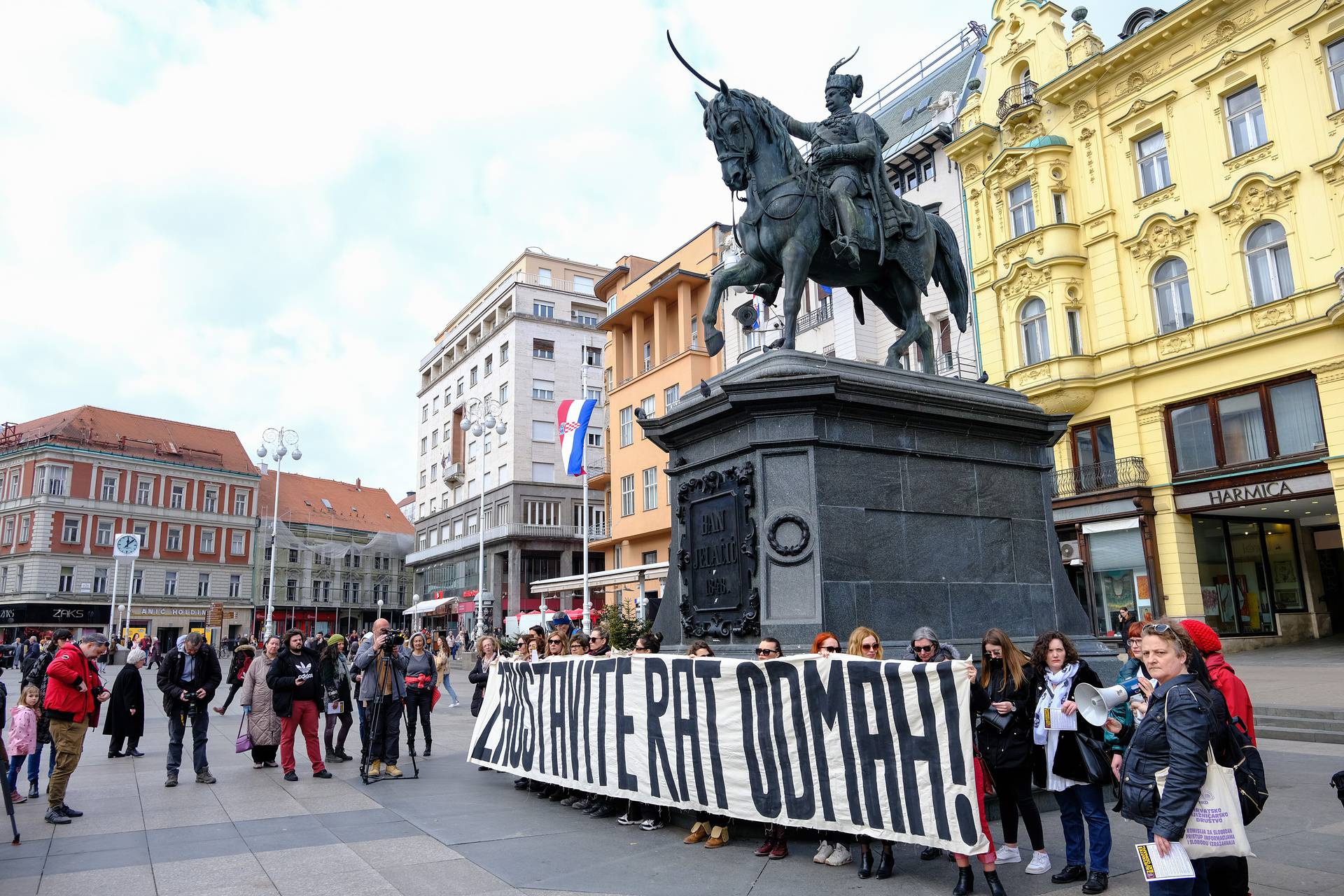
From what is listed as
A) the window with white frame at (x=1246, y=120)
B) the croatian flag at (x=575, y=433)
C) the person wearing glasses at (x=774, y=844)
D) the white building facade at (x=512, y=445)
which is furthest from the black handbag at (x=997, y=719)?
the white building facade at (x=512, y=445)

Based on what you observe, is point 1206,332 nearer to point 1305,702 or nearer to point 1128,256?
point 1128,256

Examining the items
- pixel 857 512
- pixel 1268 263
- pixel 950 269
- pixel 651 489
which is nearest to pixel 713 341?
pixel 857 512

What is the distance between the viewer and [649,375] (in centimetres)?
4656

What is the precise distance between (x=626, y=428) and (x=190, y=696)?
3648 centimetres

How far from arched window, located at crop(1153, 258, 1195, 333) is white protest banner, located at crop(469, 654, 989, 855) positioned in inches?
998

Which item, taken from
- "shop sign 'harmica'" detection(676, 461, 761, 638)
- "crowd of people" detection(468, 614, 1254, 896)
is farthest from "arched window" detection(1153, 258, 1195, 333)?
"crowd of people" detection(468, 614, 1254, 896)

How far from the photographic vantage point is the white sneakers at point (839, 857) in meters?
6.19

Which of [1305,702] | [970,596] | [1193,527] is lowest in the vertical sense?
[1305,702]

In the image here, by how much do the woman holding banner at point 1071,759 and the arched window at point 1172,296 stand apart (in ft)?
82.7

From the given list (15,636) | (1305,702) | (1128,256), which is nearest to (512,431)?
(15,636)

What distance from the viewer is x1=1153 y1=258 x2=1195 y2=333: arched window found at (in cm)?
2748

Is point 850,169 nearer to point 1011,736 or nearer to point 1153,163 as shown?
point 1011,736

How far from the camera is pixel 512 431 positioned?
64.1m

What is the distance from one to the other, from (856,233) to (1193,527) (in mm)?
22468
